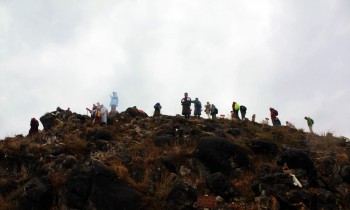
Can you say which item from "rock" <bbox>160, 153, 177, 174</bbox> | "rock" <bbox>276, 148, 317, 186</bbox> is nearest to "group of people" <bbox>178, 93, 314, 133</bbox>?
"rock" <bbox>160, 153, 177, 174</bbox>

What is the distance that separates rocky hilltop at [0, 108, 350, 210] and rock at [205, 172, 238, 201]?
4 cm

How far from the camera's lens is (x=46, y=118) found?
102 ft

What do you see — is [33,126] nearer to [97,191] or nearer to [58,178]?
[58,178]

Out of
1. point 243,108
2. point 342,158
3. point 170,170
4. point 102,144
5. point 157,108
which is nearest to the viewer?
point 170,170

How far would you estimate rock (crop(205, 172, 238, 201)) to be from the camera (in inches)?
681

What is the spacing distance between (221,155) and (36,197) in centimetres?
865

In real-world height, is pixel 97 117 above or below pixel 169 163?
above

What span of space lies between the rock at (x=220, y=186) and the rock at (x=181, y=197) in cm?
95

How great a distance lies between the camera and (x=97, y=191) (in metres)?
16.6

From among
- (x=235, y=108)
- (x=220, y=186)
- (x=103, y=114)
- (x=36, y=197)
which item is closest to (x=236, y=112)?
(x=235, y=108)

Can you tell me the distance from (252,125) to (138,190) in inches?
554

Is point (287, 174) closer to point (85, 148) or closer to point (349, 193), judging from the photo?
point (349, 193)

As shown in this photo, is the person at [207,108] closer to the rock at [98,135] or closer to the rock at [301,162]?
the rock at [98,135]

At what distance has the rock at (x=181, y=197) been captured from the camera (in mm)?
16484
